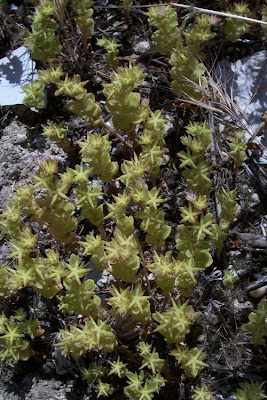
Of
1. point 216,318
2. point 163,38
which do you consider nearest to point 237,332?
point 216,318

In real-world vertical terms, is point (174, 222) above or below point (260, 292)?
above

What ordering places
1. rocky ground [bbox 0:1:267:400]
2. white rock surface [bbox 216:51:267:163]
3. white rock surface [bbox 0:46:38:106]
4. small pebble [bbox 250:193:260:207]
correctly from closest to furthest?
rocky ground [bbox 0:1:267:400] < small pebble [bbox 250:193:260:207] < white rock surface [bbox 216:51:267:163] < white rock surface [bbox 0:46:38:106]

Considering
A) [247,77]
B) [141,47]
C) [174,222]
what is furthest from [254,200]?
[141,47]

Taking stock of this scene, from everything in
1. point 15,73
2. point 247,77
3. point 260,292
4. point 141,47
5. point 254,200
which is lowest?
point 260,292

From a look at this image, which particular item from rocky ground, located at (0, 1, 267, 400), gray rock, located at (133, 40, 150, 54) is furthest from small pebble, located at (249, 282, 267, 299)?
gray rock, located at (133, 40, 150, 54)

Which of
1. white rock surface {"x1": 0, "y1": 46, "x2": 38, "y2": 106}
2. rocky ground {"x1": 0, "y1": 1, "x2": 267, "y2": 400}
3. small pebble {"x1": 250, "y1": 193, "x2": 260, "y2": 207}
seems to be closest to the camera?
rocky ground {"x1": 0, "y1": 1, "x2": 267, "y2": 400}

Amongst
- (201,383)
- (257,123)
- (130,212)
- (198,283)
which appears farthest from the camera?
(257,123)

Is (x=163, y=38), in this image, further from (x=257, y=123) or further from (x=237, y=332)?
(x=237, y=332)

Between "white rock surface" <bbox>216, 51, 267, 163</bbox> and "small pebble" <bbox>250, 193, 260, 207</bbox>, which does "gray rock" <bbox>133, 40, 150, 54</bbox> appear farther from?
"small pebble" <bbox>250, 193, 260, 207</bbox>

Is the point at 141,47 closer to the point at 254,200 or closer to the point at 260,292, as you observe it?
the point at 254,200

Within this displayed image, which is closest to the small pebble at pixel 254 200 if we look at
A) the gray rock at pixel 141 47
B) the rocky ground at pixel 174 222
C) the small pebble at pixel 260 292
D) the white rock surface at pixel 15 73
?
the rocky ground at pixel 174 222

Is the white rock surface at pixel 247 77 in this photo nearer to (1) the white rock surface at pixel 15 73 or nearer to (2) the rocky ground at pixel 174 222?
(2) the rocky ground at pixel 174 222
